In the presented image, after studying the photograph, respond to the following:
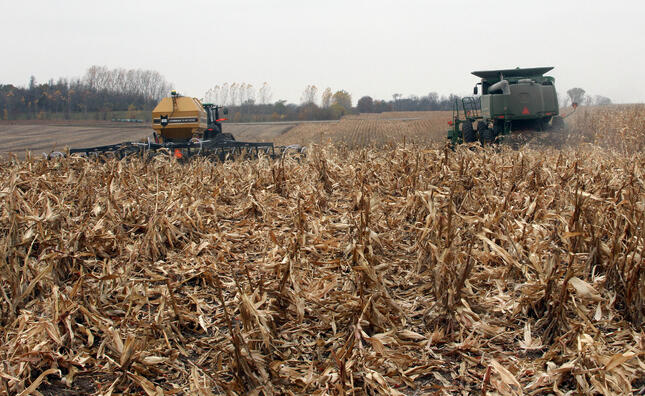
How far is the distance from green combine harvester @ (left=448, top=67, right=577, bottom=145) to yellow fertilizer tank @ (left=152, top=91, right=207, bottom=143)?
30.5ft

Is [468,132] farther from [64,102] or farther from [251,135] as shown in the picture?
[64,102]

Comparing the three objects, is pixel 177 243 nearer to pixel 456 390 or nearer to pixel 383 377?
pixel 383 377

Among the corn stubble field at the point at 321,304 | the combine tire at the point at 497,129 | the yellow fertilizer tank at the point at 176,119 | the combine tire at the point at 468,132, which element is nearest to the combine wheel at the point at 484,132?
the combine tire at the point at 497,129

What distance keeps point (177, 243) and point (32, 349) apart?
185cm

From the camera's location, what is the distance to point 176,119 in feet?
51.1

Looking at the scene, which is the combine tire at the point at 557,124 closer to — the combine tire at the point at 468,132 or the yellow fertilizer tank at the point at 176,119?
the combine tire at the point at 468,132

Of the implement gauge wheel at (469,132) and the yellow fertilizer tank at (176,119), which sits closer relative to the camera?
the yellow fertilizer tank at (176,119)

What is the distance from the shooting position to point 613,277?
116 inches

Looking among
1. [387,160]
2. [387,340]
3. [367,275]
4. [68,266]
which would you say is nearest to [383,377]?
[387,340]

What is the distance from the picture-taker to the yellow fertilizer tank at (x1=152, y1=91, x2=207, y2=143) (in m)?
15.6

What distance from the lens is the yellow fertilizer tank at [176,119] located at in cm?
1557

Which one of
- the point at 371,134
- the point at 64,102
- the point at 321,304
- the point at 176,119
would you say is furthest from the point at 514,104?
the point at 64,102

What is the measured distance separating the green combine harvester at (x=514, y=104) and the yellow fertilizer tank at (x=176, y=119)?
9.30 metres

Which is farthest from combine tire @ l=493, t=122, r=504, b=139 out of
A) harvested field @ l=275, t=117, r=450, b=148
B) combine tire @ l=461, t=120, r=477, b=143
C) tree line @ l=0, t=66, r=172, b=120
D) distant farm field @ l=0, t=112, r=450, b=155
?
tree line @ l=0, t=66, r=172, b=120
